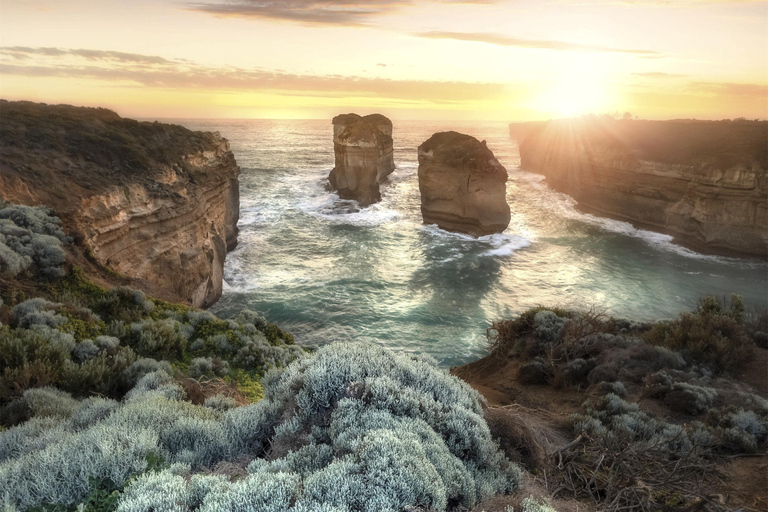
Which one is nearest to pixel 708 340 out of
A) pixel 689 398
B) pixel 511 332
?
pixel 689 398

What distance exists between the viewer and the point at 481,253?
27.9 meters

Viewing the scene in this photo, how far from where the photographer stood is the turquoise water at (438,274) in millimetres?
18719

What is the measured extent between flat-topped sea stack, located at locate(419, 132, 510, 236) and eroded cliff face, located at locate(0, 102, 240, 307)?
58.7 ft

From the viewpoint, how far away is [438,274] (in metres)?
24.4

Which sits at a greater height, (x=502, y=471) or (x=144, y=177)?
(x=144, y=177)

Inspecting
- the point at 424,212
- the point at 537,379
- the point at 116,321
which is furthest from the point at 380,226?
the point at 116,321

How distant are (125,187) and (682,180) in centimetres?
3465

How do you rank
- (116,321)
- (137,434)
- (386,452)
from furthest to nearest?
1. (116,321)
2. (137,434)
3. (386,452)

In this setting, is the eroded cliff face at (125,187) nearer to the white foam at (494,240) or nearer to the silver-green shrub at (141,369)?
the silver-green shrub at (141,369)

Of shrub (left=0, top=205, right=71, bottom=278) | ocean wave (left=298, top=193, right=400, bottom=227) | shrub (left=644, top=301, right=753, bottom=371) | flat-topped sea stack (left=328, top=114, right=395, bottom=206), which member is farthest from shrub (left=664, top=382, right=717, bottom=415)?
flat-topped sea stack (left=328, top=114, right=395, bottom=206)

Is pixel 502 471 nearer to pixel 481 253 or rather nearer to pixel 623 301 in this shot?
pixel 623 301

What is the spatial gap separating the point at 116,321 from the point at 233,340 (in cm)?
221

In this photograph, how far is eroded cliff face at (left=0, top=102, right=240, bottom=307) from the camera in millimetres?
12291

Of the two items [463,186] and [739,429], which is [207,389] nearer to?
[739,429]
